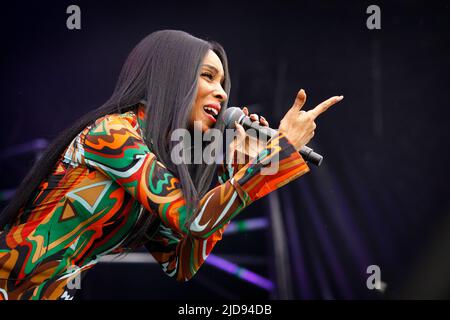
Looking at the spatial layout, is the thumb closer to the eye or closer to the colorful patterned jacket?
the colorful patterned jacket

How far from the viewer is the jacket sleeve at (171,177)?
1.36 m

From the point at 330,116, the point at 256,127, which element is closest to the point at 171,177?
the point at 256,127

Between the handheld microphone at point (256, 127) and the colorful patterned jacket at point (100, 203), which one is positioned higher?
the handheld microphone at point (256, 127)

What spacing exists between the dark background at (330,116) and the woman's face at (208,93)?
1.47 m

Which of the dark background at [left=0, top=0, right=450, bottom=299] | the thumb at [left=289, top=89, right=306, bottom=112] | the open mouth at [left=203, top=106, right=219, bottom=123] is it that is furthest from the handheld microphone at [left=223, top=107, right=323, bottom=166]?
the dark background at [left=0, top=0, right=450, bottom=299]

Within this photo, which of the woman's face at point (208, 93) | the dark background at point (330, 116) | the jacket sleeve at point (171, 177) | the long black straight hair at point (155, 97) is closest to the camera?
the jacket sleeve at point (171, 177)

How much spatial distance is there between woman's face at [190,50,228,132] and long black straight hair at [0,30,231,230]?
4 centimetres

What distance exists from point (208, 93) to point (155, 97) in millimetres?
180

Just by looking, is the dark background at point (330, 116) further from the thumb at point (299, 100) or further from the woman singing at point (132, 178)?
the thumb at point (299, 100)

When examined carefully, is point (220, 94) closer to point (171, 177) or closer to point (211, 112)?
point (211, 112)

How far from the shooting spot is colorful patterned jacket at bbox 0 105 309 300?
1.36 metres

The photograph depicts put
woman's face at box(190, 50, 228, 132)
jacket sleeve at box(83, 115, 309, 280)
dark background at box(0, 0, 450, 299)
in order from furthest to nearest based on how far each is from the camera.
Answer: dark background at box(0, 0, 450, 299)
woman's face at box(190, 50, 228, 132)
jacket sleeve at box(83, 115, 309, 280)

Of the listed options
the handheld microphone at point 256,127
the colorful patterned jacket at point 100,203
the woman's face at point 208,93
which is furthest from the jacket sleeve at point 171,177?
the woman's face at point 208,93

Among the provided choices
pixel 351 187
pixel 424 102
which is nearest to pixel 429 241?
pixel 351 187
